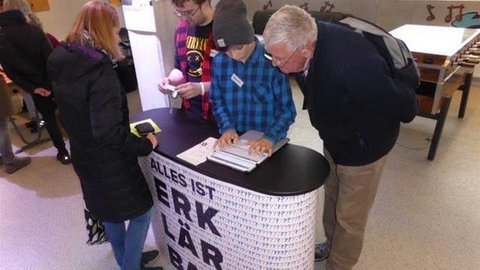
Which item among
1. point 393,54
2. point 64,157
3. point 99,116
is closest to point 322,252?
point 393,54

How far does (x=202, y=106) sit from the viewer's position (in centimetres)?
201

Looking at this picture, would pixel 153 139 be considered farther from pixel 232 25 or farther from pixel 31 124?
pixel 31 124

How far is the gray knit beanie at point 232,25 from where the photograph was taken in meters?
1.46

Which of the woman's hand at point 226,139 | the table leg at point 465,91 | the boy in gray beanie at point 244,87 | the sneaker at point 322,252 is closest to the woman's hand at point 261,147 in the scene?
the boy in gray beanie at point 244,87

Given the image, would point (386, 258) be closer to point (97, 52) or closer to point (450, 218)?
point (450, 218)

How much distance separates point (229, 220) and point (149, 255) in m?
0.93

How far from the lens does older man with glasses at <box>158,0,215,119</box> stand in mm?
1758

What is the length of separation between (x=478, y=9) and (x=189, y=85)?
4.19 metres

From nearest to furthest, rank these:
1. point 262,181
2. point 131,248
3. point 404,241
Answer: point 262,181 < point 131,248 < point 404,241

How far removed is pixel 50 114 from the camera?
3.16m

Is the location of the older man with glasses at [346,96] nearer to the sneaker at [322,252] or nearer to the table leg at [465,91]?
the sneaker at [322,252]

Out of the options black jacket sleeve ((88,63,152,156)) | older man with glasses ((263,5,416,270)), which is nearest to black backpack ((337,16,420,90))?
older man with glasses ((263,5,416,270))

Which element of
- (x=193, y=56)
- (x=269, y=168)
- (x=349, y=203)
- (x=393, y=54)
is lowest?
(x=349, y=203)

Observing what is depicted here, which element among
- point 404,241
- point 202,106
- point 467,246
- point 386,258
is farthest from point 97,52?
point 467,246
